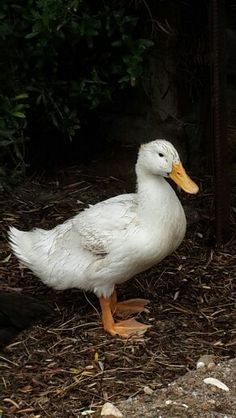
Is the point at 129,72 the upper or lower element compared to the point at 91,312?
upper

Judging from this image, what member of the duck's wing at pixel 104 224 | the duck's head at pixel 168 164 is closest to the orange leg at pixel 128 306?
the duck's wing at pixel 104 224

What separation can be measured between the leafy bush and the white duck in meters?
1.17

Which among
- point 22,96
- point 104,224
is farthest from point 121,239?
point 22,96

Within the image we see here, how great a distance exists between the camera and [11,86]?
531cm

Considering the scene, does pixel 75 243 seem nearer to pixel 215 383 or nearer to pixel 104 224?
pixel 104 224

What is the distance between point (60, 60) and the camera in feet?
18.3

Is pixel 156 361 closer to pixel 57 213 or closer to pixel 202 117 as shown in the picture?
pixel 57 213

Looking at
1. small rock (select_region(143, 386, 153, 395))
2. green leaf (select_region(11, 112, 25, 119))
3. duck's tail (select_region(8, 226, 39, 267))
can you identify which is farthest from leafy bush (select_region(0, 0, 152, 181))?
small rock (select_region(143, 386, 153, 395))

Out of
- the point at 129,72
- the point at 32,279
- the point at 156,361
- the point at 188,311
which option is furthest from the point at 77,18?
the point at 156,361

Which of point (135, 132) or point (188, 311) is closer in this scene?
point (188, 311)

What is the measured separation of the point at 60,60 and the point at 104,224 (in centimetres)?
188

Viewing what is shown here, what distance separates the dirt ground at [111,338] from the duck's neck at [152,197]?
59cm

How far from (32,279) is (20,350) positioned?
2.42ft

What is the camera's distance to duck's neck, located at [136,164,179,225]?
13.2 feet
